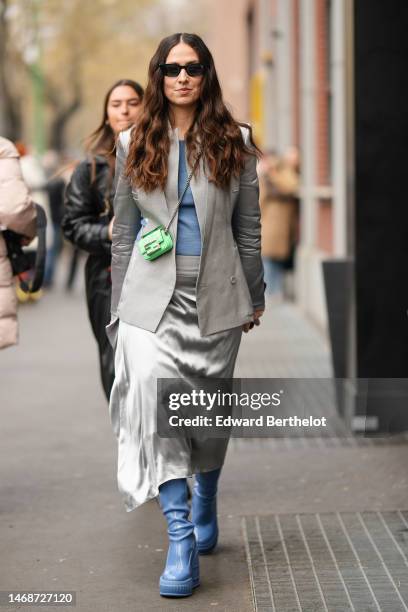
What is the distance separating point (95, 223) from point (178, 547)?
2023 millimetres

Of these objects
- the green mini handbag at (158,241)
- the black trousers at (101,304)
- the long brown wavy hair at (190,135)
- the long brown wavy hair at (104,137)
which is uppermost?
the long brown wavy hair at (190,135)

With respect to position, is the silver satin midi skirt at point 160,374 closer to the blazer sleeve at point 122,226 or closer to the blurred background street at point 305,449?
the blazer sleeve at point 122,226

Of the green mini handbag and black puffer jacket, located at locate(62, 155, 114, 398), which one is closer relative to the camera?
the green mini handbag

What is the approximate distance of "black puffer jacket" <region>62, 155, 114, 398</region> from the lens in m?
6.28

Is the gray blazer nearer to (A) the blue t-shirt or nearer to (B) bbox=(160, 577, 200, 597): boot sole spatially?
(A) the blue t-shirt

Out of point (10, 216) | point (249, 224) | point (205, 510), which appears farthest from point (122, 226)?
point (205, 510)

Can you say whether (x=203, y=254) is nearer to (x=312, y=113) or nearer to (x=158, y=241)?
(x=158, y=241)

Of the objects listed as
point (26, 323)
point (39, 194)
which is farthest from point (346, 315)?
point (39, 194)

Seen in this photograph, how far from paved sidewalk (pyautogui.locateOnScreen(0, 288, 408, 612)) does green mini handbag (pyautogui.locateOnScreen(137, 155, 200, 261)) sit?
126cm

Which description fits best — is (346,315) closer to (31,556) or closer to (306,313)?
(31,556)

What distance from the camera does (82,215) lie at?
250 inches

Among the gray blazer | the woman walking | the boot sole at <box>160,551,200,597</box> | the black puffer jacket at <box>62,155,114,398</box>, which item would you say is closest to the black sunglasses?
the woman walking

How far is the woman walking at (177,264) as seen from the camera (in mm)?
4879

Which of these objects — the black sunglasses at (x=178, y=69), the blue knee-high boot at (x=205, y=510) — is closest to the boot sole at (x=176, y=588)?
the blue knee-high boot at (x=205, y=510)
